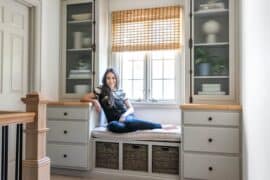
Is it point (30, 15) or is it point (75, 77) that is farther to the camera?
point (75, 77)

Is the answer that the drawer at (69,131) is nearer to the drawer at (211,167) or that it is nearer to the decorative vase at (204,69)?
the drawer at (211,167)

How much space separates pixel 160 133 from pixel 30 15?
210 centimetres

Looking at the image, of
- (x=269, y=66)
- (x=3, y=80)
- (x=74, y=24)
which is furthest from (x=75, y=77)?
(x=269, y=66)

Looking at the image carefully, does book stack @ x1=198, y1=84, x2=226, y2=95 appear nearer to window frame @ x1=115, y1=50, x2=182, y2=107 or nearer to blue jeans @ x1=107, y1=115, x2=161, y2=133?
window frame @ x1=115, y1=50, x2=182, y2=107

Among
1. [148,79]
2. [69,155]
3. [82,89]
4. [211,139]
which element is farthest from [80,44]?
[211,139]

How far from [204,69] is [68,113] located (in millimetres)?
1670

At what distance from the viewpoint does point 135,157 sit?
2998mm

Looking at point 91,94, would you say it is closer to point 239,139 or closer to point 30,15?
point 30,15

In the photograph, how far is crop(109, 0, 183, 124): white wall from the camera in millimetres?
3547

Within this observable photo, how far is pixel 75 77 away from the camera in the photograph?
367 centimetres

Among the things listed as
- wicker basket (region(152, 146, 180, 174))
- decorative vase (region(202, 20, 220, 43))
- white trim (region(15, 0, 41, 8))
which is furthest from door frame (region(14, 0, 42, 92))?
decorative vase (region(202, 20, 220, 43))

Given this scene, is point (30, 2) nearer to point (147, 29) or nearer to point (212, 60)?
point (147, 29)

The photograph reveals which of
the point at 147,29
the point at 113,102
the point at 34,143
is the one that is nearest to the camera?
the point at 34,143

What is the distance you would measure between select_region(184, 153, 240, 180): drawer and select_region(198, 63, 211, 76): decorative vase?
0.97 m
